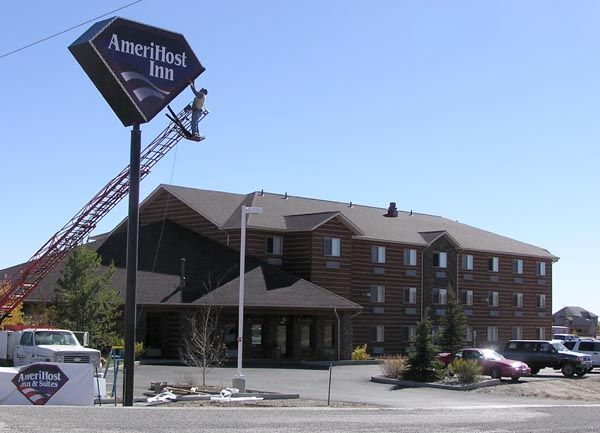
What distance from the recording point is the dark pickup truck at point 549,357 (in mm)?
39969

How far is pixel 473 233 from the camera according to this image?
2621 inches

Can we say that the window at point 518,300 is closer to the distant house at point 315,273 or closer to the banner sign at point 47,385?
the distant house at point 315,273

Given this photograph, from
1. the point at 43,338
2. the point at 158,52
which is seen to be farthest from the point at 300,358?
the point at 158,52

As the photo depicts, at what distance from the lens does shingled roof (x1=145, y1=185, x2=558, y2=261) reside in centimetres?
5059

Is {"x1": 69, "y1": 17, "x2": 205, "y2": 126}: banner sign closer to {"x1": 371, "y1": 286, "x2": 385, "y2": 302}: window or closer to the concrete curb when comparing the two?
the concrete curb

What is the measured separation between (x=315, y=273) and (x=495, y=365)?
1540cm

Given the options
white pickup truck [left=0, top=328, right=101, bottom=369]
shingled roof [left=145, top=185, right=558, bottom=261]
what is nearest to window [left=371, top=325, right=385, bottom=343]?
shingled roof [left=145, top=185, right=558, bottom=261]

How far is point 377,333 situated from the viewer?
180ft

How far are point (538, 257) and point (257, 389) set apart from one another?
42500mm

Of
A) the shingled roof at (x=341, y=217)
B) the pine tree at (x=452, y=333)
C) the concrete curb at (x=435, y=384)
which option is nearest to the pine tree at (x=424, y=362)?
the concrete curb at (x=435, y=384)

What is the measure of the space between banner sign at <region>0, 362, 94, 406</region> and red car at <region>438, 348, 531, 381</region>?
770 inches

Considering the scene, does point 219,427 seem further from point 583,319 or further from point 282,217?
point 583,319

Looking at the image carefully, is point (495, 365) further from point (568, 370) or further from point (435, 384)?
point (568, 370)

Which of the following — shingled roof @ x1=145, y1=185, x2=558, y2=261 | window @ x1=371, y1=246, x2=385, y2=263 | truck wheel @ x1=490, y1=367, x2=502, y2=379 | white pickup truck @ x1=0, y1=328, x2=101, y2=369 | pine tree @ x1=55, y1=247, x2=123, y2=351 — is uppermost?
shingled roof @ x1=145, y1=185, x2=558, y2=261
